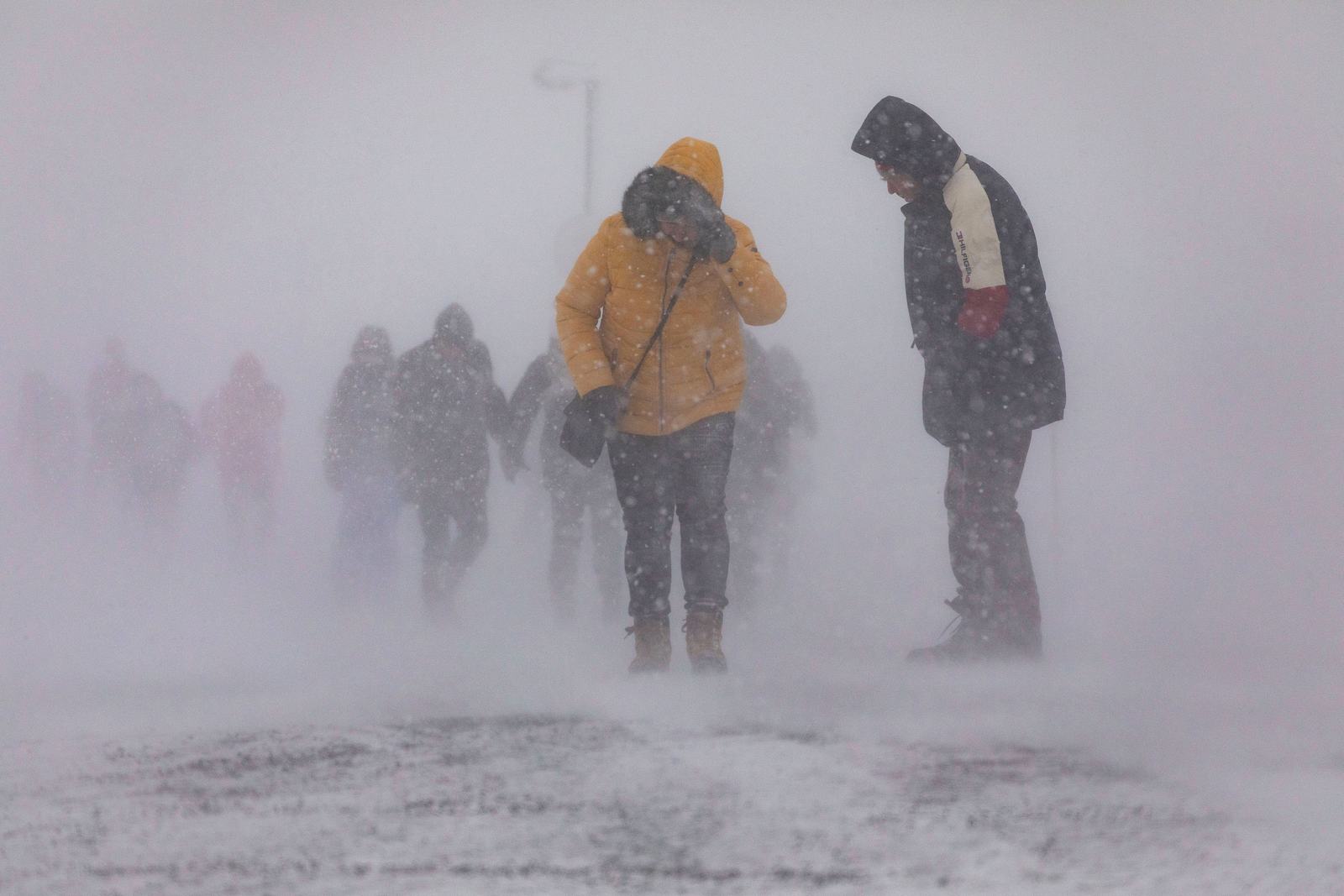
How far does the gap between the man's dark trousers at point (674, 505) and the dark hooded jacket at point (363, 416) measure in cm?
341

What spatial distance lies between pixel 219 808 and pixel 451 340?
4963mm

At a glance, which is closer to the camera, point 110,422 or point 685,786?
point 685,786

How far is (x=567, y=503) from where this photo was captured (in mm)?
6055

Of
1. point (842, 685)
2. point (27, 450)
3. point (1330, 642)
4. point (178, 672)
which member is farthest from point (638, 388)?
point (27, 450)

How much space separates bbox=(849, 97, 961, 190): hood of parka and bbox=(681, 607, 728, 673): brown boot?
4.10 feet

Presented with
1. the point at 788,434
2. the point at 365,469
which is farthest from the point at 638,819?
the point at 365,469

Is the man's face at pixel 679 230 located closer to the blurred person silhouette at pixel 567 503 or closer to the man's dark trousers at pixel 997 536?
the man's dark trousers at pixel 997 536

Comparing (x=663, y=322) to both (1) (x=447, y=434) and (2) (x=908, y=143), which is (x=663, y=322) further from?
(1) (x=447, y=434)

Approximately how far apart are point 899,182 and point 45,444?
9765 millimetres

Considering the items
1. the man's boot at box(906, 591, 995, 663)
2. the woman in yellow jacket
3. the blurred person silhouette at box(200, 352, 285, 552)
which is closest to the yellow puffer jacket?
the woman in yellow jacket

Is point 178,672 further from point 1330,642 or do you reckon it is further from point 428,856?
point 1330,642

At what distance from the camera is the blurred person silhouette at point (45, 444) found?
1120cm

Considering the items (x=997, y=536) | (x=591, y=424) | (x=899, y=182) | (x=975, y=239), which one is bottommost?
(x=997, y=536)

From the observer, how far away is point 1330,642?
3.93 meters
